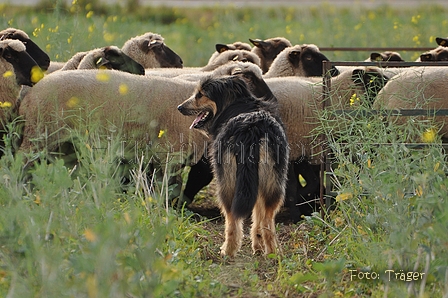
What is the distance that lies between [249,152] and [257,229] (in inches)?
25.1

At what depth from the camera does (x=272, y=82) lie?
7715 millimetres

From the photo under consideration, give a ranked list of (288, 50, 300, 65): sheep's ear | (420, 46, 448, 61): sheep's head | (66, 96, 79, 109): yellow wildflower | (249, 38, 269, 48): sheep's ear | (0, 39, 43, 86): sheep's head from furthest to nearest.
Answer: (249, 38, 269, 48): sheep's ear < (288, 50, 300, 65): sheep's ear < (420, 46, 448, 61): sheep's head < (0, 39, 43, 86): sheep's head < (66, 96, 79, 109): yellow wildflower

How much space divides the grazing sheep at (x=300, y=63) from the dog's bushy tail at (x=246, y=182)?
13.2ft

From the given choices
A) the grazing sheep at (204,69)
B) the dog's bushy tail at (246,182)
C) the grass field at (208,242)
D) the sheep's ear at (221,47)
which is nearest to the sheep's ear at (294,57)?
the grazing sheep at (204,69)

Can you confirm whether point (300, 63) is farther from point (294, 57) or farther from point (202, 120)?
point (202, 120)

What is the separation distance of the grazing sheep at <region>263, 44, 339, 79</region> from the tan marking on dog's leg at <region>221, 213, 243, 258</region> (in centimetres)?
403

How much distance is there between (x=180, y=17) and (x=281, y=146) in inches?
708

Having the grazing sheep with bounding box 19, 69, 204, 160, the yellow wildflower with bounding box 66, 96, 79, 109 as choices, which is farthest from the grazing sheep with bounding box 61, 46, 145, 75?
the yellow wildflower with bounding box 66, 96, 79, 109

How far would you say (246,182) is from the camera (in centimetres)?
505

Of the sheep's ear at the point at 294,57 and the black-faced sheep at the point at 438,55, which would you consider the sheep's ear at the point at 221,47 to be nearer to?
the sheep's ear at the point at 294,57

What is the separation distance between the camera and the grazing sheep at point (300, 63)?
9.00 meters

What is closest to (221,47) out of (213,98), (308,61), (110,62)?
(308,61)

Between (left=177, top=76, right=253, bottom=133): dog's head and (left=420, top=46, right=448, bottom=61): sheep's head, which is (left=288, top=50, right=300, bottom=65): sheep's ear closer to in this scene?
(left=420, top=46, right=448, bottom=61): sheep's head

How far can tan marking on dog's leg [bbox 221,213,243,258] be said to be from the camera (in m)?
5.27
